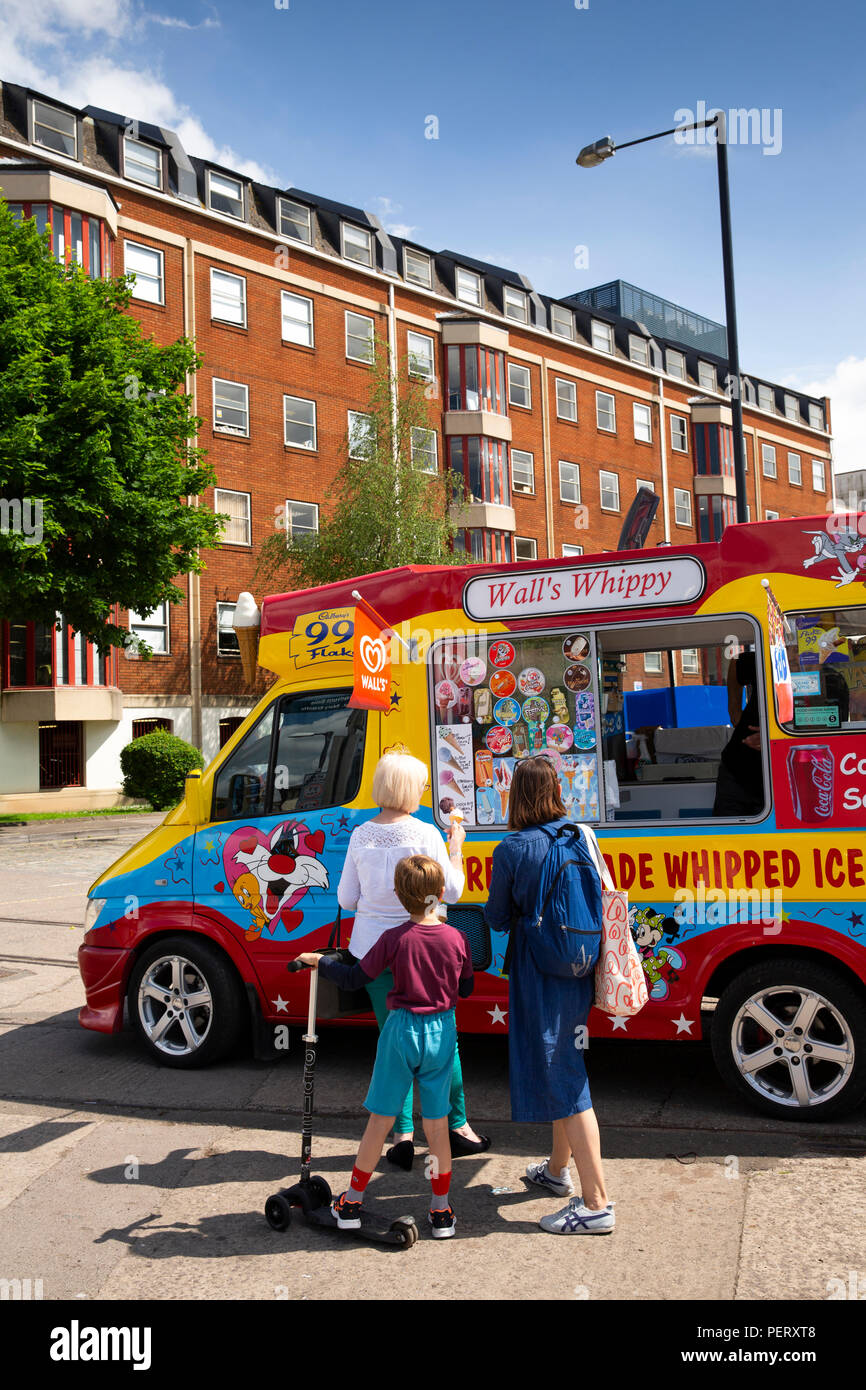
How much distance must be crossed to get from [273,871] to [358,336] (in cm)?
3372

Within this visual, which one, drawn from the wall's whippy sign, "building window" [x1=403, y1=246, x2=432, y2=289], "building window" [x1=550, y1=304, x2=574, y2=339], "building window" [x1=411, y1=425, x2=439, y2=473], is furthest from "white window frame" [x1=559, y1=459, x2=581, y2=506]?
the wall's whippy sign

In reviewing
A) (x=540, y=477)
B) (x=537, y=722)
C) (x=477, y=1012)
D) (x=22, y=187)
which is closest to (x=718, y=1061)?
(x=477, y=1012)

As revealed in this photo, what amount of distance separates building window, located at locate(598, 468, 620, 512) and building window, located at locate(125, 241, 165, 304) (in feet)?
68.4

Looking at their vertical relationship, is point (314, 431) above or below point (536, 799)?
above

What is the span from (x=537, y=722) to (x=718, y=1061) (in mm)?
1848

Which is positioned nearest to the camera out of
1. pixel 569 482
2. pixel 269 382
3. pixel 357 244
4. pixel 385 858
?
pixel 385 858

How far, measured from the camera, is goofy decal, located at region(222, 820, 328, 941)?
19.8 feet

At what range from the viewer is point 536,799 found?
4.36 metres

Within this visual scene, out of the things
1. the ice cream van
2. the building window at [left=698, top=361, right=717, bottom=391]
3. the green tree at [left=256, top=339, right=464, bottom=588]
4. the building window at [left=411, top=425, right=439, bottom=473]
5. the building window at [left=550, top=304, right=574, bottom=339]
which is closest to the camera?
the ice cream van

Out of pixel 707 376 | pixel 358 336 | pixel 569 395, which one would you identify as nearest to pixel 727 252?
pixel 358 336

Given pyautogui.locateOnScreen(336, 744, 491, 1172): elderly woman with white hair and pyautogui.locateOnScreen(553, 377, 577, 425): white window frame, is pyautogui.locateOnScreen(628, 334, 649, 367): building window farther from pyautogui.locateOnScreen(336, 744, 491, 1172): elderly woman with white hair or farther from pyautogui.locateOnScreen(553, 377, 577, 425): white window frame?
pyautogui.locateOnScreen(336, 744, 491, 1172): elderly woman with white hair

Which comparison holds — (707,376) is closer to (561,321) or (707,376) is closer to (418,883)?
(561,321)

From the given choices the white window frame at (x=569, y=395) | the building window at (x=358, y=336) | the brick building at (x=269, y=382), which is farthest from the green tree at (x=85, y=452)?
the white window frame at (x=569, y=395)

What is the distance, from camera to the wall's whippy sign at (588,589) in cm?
551
